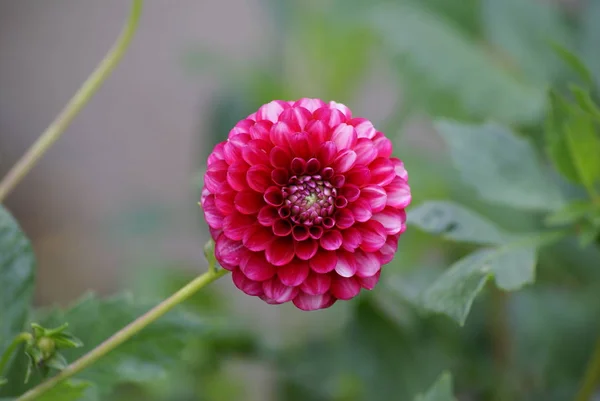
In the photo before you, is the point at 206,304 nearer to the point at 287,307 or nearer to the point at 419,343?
the point at 287,307

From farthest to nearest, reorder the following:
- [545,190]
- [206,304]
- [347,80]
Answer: [347,80] < [206,304] < [545,190]

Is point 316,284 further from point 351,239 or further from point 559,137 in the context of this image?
point 559,137

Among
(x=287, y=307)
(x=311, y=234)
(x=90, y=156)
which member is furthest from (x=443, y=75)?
(x=90, y=156)

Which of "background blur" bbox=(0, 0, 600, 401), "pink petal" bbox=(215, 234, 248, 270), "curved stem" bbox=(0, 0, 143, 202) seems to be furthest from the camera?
"background blur" bbox=(0, 0, 600, 401)

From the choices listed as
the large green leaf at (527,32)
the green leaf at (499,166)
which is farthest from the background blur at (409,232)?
the green leaf at (499,166)

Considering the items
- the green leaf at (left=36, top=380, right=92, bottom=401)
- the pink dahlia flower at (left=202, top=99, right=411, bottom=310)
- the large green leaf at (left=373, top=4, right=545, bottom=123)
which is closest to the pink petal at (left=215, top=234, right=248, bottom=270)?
the pink dahlia flower at (left=202, top=99, right=411, bottom=310)

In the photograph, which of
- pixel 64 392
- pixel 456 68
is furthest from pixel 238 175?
pixel 456 68

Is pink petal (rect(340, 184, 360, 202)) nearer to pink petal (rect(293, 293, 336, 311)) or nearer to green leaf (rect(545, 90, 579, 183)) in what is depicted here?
pink petal (rect(293, 293, 336, 311))
